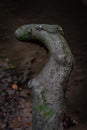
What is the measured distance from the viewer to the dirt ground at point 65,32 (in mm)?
4775

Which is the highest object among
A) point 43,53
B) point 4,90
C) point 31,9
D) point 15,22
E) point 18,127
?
point 31,9

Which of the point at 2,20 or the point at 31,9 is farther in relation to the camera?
the point at 31,9

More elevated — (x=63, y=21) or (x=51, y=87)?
(x=63, y=21)

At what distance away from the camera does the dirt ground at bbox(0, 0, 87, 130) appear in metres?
4.78

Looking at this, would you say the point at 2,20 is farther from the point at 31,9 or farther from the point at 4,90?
the point at 4,90

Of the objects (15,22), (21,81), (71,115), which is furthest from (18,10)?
(71,115)

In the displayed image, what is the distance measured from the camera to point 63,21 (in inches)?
297

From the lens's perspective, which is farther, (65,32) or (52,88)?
(65,32)

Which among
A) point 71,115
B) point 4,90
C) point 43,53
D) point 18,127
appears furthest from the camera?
point 43,53

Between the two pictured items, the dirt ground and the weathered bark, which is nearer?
the weathered bark

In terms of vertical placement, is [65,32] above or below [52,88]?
above

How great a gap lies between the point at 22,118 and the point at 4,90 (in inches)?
→ 28.9

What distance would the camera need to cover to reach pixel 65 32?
22.9 feet

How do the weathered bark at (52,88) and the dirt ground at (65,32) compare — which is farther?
the dirt ground at (65,32)
